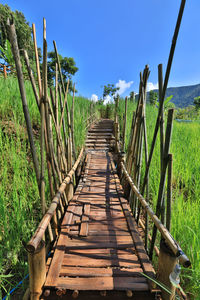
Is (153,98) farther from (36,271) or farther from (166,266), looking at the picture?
(36,271)

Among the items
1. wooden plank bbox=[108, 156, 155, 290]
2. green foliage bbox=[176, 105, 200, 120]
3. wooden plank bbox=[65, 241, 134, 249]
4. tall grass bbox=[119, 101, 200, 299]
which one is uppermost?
green foliage bbox=[176, 105, 200, 120]

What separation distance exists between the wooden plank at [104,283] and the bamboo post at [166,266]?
128 millimetres

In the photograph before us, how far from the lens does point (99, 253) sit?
1.23 metres

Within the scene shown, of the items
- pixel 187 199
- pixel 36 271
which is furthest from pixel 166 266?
pixel 187 199

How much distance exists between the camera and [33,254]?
81 centimetres

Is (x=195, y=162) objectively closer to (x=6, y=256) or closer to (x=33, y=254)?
(x=33, y=254)

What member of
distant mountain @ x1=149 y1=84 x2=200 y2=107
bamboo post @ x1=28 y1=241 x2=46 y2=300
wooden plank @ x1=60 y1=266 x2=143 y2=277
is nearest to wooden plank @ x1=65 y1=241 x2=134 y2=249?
wooden plank @ x1=60 y1=266 x2=143 y2=277

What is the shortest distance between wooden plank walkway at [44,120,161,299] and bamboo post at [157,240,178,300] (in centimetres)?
9

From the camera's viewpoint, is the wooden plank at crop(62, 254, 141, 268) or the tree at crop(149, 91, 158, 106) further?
the tree at crop(149, 91, 158, 106)

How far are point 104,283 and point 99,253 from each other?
258 millimetres

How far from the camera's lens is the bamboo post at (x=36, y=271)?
823mm

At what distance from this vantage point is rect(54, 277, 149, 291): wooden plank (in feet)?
3.12

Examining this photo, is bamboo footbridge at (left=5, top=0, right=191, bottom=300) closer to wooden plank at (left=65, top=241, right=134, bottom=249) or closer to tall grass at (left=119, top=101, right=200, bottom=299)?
wooden plank at (left=65, top=241, right=134, bottom=249)

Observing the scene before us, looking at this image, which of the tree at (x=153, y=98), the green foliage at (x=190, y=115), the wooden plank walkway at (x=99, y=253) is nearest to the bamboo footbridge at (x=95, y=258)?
the wooden plank walkway at (x=99, y=253)
